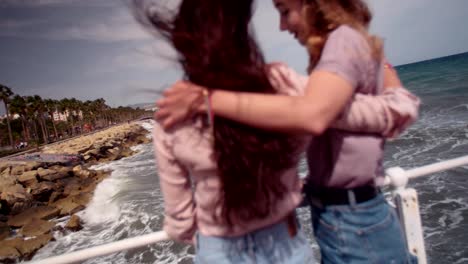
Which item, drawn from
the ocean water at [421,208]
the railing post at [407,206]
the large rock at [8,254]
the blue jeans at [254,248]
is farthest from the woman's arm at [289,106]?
→ the large rock at [8,254]

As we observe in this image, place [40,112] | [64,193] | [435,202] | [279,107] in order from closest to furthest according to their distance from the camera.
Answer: [279,107] → [435,202] → [64,193] → [40,112]

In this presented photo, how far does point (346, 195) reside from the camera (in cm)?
102

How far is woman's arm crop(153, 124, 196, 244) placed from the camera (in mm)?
898

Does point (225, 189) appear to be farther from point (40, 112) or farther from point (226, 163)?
point (40, 112)

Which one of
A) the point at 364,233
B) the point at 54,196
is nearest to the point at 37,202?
the point at 54,196

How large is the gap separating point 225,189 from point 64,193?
14797 millimetres

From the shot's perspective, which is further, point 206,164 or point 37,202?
point 37,202

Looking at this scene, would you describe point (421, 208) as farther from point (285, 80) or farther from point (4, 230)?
point (4, 230)

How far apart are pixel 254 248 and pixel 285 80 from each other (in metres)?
0.51

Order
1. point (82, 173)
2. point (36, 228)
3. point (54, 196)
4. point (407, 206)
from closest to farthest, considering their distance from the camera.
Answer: point (407, 206) < point (36, 228) < point (54, 196) < point (82, 173)

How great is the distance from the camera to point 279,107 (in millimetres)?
772

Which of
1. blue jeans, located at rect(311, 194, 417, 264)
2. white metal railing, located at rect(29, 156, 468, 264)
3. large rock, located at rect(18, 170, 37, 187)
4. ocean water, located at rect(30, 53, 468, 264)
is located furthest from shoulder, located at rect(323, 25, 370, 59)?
large rock, located at rect(18, 170, 37, 187)

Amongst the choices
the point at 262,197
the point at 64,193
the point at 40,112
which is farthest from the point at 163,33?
the point at 40,112

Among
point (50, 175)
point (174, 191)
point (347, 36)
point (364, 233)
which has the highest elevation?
point (347, 36)
